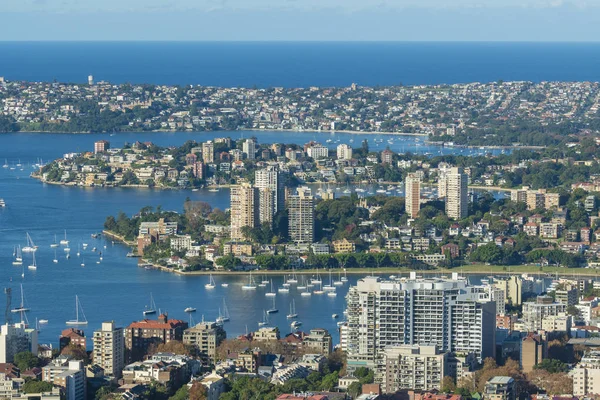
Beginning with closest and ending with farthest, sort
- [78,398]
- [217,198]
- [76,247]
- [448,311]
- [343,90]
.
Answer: [78,398] < [448,311] < [76,247] < [217,198] < [343,90]

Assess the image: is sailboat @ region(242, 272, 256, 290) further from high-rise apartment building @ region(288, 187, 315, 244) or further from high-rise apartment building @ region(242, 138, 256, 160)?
high-rise apartment building @ region(242, 138, 256, 160)

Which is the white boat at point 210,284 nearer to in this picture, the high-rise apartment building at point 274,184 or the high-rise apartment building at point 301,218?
the high-rise apartment building at point 301,218

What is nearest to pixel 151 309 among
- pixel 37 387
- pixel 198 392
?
pixel 37 387

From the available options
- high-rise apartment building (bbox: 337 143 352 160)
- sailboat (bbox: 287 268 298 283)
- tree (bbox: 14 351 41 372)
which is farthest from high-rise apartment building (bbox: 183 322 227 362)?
high-rise apartment building (bbox: 337 143 352 160)

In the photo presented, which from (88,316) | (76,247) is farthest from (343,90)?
(88,316)

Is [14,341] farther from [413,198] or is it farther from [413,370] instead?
[413,198]

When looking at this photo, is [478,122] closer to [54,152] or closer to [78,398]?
[54,152]

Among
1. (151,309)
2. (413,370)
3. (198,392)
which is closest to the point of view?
(198,392)
